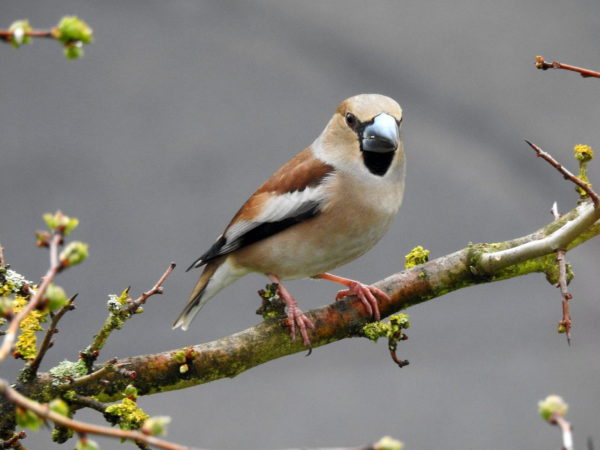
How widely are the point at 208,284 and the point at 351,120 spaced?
0.50 m

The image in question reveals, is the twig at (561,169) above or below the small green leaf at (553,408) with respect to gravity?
above

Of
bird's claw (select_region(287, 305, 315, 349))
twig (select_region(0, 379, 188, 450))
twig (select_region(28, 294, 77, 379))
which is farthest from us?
bird's claw (select_region(287, 305, 315, 349))

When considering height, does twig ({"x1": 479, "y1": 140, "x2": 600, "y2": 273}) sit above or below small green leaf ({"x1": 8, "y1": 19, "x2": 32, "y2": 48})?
above

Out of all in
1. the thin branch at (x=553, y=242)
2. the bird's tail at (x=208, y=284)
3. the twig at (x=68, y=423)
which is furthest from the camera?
the bird's tail at (x=208, y=284)

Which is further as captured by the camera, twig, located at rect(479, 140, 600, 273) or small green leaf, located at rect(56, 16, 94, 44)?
twig, located at rect(479, 140, 600, 273)

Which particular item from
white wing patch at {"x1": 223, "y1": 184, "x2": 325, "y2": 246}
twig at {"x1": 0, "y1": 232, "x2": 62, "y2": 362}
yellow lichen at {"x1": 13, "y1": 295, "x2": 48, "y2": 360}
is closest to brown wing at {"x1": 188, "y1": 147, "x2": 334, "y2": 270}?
white wing patch at {"x1": 223, "y1": 184, "x2": 325, "y2": 246}

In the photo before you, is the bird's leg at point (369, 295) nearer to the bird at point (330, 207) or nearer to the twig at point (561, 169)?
the bird at point (330, 207)

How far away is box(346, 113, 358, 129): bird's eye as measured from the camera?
1.59 metres

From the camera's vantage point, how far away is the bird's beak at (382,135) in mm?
1468

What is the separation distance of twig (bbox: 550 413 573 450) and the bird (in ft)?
3.15

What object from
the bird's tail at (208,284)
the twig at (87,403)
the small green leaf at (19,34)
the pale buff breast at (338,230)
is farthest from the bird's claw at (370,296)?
the small green leaf at (19,34)

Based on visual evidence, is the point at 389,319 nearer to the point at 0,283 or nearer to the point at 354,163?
the point at 354,163

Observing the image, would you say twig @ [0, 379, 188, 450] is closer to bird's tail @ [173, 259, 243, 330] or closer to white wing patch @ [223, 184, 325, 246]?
white wing patch @ [223, 184, 325, 246]

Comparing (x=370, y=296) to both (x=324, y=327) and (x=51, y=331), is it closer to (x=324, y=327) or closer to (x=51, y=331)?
(x=324, y=327)
